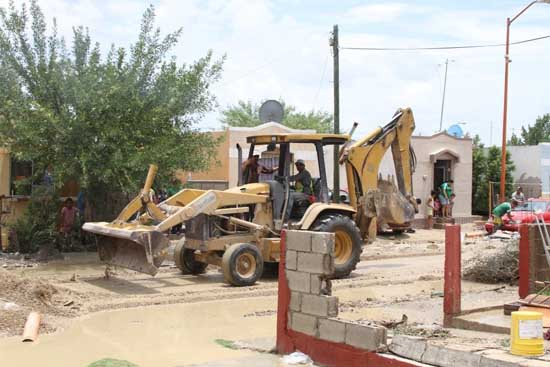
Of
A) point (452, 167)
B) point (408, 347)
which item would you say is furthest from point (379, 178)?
point (452, 167)

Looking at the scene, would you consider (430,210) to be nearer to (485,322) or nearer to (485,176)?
(485,176)

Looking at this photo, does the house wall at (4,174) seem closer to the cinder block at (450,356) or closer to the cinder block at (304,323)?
the cinder block at (304,323)

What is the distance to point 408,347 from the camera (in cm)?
782

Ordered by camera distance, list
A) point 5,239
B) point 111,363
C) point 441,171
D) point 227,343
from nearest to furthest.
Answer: point 111,363 → point 227,343 → point 5,239 → point 441,171

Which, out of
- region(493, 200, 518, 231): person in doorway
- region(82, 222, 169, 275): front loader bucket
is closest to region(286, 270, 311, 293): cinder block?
region(82, 222, 169, 275): front loader bucket

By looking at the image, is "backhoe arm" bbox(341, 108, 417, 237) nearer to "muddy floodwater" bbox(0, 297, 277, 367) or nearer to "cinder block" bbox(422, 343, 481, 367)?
"muddy floodwater" bbox(0, 297, 277, 367)

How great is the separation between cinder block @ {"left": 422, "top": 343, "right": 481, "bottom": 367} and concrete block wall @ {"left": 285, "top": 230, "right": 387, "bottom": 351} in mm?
1065

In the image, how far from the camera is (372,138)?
16859 millimetres

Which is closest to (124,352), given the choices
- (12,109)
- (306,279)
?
(306,279)

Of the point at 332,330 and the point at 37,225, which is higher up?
the point at 37,225

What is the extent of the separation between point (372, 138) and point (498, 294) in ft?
17.0

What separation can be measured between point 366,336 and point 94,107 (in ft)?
35.5

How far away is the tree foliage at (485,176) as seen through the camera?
3616cm

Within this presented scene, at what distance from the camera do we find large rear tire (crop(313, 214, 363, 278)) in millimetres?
15039
